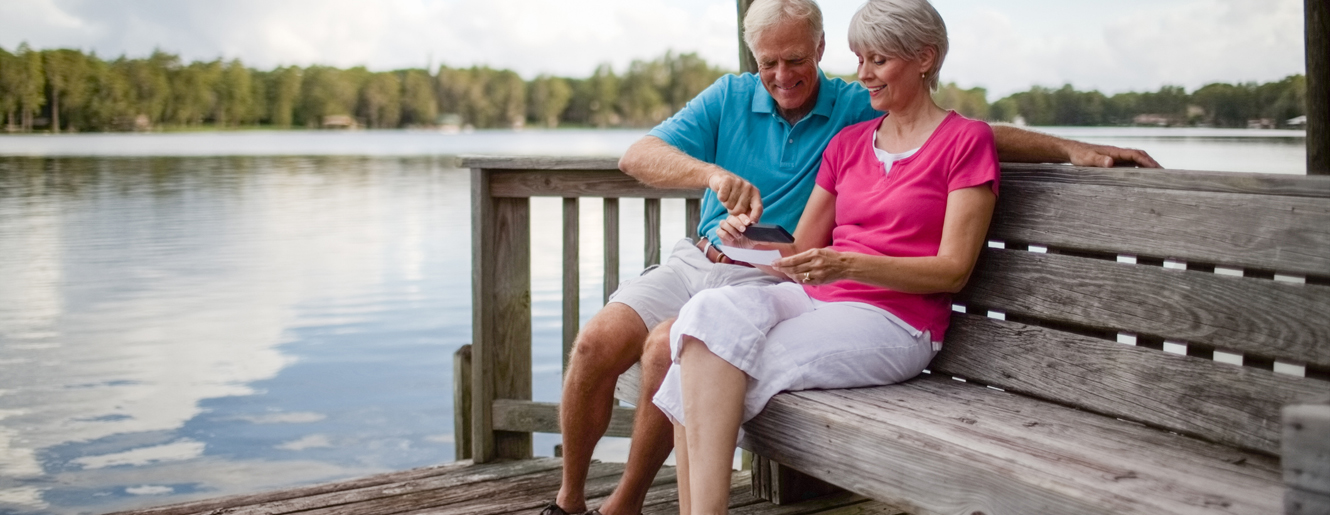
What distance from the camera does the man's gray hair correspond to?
2652 millimetres

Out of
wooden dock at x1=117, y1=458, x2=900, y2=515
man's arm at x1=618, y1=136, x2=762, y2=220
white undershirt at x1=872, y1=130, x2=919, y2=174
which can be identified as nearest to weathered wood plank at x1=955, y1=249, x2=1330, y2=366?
white undershirt at x1=872, y1=130, x2=919, y2=174

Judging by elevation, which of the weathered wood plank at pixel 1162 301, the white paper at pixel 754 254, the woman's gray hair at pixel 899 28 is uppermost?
the woman's gray hair at pixel 899 28

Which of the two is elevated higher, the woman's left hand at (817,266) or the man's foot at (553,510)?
the woman's left hand at (817,266)

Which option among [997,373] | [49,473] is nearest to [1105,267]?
[997,373]

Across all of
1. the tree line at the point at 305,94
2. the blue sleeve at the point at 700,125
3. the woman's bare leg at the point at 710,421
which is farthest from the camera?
the tree line at the point at 305,94

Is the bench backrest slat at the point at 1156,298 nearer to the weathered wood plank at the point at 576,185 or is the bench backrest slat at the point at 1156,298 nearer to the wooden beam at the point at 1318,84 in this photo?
the wooden beam at the point at 1318,84

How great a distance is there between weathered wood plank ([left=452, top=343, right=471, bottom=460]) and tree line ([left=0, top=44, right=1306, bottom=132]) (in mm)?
1762

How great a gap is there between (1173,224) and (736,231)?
2.83ft

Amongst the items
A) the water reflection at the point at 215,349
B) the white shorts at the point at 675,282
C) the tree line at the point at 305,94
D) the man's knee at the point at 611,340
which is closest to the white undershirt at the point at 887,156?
the white shorts at the point at 675,282

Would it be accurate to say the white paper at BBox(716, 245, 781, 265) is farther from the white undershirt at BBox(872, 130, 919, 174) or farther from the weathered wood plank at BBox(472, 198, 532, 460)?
the weathered wood plank at BBox(472, 198, 532, 460)

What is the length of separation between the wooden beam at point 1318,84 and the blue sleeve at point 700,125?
4.68 feet

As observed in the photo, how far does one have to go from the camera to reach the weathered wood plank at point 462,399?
3562 mm

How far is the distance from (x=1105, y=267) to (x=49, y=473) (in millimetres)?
4714

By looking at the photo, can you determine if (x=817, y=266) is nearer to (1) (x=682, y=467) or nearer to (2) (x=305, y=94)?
(1) (x=682, y=467)
